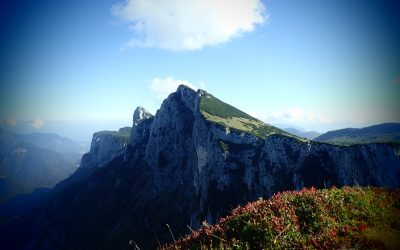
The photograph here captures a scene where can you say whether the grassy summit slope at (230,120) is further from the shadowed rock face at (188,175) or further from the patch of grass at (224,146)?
the patch of grass at (224,146)

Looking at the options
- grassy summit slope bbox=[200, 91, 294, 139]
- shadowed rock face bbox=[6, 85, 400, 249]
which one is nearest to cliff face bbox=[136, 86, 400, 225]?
shadowed rock face bbox=[6, 85, 400, 249]

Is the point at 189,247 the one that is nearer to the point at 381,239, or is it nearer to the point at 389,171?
the point at 381,239

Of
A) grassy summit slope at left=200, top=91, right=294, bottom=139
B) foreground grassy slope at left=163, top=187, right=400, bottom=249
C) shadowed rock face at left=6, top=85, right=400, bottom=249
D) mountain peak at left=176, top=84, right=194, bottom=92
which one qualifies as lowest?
shadowed rock face at left=6, top=85, right=400, bottom=249

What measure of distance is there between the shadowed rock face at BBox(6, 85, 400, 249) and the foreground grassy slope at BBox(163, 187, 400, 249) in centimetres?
4002

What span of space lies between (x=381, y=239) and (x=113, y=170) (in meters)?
174

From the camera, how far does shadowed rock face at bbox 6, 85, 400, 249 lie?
2758 inches

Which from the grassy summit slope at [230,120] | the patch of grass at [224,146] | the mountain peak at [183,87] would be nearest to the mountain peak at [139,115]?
the mountain peak at [183,87]

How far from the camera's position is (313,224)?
962 cm

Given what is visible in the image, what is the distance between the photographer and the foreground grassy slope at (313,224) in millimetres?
8617

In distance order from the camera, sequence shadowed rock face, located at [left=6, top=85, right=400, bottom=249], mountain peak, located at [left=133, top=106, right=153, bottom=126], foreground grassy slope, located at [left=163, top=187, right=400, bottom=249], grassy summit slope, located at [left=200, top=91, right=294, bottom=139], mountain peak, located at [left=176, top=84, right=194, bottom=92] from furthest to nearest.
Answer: mountain peak, located at [left=133, top=106, right=153, bottom=126] < mountain peak, located at [left=176, top=84, right=194, bottom=92] < grassy summit slope, located at [left=200, top=91, right=294, bottom=139] < shadowed rock face, located at [left=6, top=85, right=400, bottom=249] < foreground grassy slope, located at [left=163, top=187, right=400, bottom=249]

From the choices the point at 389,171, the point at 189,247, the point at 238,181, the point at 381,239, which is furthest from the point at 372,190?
the point at 238,181

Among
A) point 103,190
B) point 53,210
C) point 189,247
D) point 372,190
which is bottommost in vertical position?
point 53,210

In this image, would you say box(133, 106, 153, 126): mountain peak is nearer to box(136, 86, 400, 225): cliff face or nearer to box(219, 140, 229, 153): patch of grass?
box(136, 86, 400, 225): cliff face

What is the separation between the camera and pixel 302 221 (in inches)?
391
